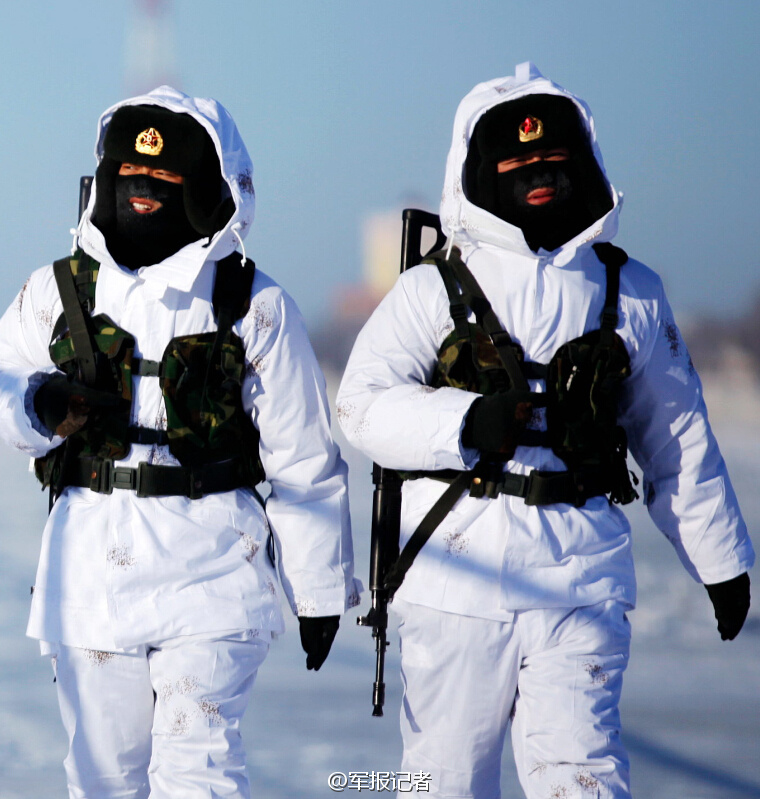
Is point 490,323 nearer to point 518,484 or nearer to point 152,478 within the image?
point 518,484

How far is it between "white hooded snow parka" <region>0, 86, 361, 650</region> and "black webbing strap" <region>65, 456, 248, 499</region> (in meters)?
0.02

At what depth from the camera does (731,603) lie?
119 inches

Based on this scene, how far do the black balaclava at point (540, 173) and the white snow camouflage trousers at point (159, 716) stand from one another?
3.18 ft

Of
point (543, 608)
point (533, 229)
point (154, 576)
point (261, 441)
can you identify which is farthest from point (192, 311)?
point (543, 608)

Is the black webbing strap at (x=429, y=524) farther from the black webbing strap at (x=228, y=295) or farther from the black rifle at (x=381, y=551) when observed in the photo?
the black webbing strap at (x=228, y=295)

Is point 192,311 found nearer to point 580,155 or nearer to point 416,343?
point 416,343

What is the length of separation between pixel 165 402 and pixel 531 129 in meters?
0.89

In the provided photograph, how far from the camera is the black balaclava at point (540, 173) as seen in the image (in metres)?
2.91

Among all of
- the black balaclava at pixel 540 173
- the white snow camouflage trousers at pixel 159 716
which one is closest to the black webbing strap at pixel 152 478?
the white snow camouflage trousers at pixel 159 716

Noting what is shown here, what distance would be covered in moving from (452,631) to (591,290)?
0.72 m

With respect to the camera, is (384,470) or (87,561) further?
(384,470)

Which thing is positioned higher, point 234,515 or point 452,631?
point 234,515

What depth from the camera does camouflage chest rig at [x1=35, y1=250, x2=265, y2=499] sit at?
9.07 ft

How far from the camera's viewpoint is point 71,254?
2943mm
